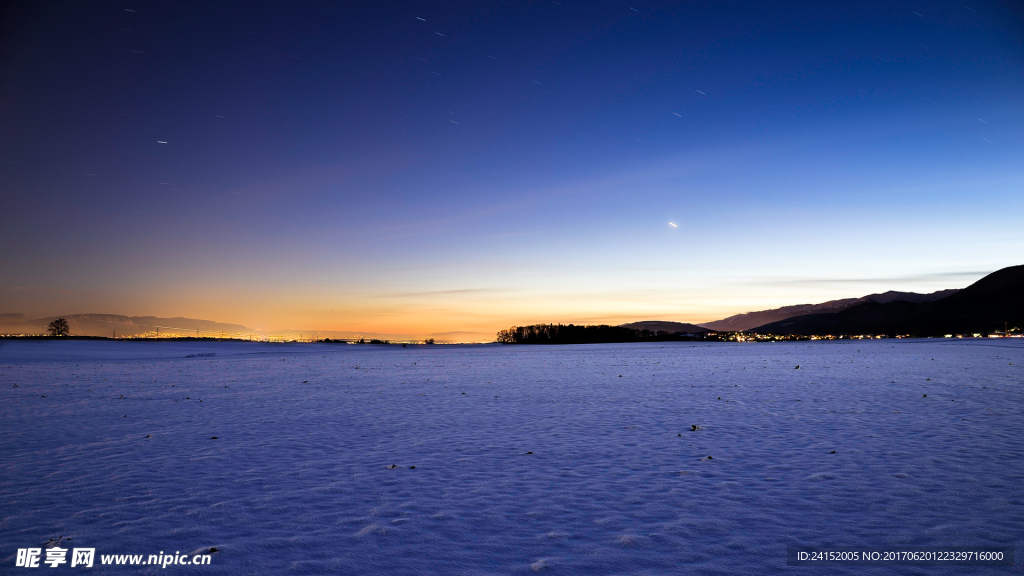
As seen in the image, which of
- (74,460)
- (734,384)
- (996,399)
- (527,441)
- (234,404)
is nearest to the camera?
(74,460)

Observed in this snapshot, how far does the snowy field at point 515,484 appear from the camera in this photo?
5027 mm

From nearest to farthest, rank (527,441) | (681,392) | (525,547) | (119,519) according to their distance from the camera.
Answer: (525,547) → (119,519) → (527,441) → (681,392)

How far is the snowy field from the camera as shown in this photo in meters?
5.03

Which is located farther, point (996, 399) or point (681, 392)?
point (681, 392)

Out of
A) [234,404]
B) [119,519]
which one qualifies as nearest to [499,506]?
[119,519]

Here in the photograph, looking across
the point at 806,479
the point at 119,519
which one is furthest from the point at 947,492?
the point at 119,519

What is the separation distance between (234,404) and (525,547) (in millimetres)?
14513

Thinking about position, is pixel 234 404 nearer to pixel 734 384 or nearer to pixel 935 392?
pixel 734 384

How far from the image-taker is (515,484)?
23.7 feet

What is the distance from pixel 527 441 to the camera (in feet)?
33.5

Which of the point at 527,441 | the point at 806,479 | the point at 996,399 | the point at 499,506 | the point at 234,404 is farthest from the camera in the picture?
the point at 234,404

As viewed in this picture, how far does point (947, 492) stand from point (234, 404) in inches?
705

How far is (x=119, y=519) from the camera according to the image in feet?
19.3

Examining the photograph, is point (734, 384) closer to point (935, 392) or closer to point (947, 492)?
point (935, 392)
